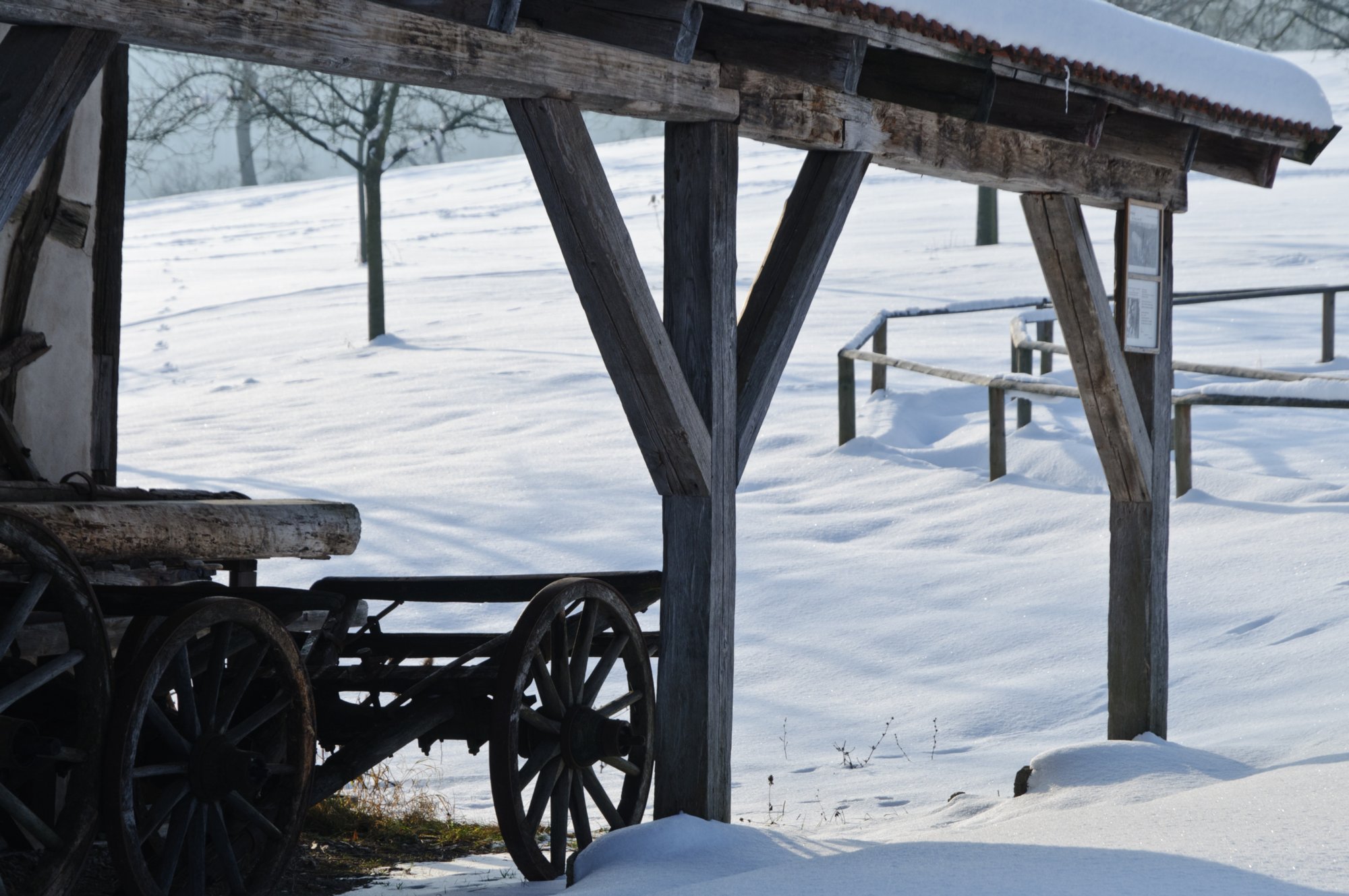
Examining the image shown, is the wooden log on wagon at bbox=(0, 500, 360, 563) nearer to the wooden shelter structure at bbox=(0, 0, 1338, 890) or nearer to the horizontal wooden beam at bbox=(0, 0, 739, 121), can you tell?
the wooden shelter structure at bbox=(0, 0, 1338, 890)

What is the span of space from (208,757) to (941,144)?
142 inches

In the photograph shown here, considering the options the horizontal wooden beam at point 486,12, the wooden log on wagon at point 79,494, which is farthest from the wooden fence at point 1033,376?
the horizontal wooden beam at point 486,12

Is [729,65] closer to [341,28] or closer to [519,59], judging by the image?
[519,59]

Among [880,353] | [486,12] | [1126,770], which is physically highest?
[486,12]

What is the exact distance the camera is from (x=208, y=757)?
4.43m

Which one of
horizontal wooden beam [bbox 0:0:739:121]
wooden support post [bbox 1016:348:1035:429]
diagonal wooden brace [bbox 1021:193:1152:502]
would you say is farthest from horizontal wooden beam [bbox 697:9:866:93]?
wooden support post [bbox 1016:348:1035:429]

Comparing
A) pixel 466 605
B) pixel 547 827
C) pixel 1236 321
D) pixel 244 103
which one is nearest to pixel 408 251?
pixel 244 103

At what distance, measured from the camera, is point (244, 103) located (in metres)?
24.9

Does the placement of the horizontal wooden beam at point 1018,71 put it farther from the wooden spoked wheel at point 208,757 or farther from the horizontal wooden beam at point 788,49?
the wooden spoked wheel at point 208,757

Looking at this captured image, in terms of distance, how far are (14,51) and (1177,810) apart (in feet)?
13.0

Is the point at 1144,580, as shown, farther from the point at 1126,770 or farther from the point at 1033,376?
the point at 1033,376

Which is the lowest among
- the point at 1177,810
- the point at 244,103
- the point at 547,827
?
the point at 547,827

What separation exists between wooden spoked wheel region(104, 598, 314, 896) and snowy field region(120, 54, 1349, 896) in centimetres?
89

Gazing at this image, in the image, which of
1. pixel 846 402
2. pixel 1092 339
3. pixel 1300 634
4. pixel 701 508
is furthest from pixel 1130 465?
pixel 846 402
